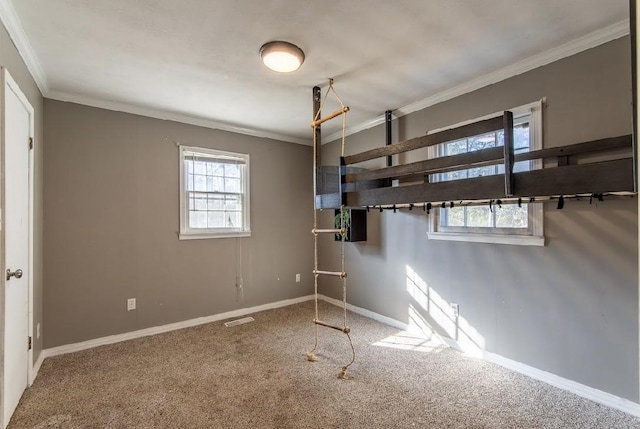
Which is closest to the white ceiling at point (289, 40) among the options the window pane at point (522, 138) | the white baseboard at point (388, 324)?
the window pane at point (522, 138)

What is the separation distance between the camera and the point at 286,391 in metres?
2.48

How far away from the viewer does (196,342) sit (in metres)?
3.42

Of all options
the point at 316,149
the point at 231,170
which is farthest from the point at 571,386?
the point at 231,170

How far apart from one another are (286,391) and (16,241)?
2.19m

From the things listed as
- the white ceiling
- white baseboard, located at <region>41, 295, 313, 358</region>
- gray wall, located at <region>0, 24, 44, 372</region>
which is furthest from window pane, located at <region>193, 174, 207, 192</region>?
white baseboard, located at <region>41, 295, 313, 358</region>

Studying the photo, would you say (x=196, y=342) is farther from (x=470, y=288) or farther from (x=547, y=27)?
(x=547, y=27)

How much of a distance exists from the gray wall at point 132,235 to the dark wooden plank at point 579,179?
337cm

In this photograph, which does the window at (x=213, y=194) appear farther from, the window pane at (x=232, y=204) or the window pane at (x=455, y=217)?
the window pane at (x=455, y=217)

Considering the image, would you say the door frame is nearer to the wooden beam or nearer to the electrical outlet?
the wooden beam

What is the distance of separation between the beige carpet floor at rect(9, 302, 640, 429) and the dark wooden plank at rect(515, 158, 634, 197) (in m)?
1.51

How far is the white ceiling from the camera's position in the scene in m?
2.03

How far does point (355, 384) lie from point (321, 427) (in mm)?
566

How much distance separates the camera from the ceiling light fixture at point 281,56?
2371mm

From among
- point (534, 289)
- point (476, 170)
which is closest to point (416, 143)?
point (476, 170)
